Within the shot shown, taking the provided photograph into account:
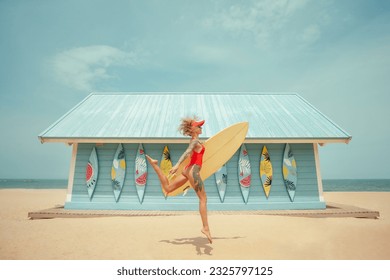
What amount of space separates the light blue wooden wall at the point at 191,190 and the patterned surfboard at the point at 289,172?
15cm

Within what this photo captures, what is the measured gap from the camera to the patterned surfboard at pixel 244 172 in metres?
7.98

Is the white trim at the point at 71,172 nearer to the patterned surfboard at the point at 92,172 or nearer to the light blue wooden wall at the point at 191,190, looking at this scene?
the light blue wooden wall at the point at 191,190

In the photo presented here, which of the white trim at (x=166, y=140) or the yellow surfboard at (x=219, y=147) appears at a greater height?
the white trim at (x=166, y=140)

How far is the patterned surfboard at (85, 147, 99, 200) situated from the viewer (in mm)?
8008

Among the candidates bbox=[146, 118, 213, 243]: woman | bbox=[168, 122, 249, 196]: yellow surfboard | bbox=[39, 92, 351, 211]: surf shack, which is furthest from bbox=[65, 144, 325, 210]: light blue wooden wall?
bbox=[146, 118, 213, 243]: woman

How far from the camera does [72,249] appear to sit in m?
4.05

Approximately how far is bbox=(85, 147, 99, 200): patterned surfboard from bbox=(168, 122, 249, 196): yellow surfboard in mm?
4574

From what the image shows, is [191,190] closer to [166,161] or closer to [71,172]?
[166,161]

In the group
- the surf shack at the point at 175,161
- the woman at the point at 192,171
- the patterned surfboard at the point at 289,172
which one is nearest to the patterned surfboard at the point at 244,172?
the surf shack at the point at 175,161

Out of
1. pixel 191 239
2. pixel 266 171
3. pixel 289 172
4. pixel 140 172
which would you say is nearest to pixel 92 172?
pixel 140 172

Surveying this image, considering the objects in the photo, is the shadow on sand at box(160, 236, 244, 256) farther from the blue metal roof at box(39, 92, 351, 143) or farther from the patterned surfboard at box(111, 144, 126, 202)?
the patterned surfboard at box(111, 144, 126, 202)
